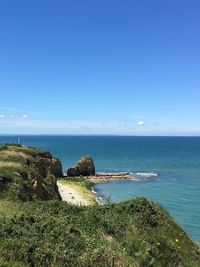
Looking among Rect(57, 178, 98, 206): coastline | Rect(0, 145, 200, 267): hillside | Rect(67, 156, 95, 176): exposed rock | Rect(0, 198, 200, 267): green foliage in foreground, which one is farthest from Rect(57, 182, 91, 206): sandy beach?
Rect(0, 198, 200, 267): green foliage in foreground

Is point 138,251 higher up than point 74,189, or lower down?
higher up

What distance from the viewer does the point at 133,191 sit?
246 ft

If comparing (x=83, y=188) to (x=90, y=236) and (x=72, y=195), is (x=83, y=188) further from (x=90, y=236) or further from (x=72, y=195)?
(x=90, y=236)

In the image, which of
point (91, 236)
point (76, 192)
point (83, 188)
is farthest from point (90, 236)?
point (83, 188)

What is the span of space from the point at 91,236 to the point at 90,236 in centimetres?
5

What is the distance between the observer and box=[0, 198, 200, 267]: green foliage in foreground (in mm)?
13586

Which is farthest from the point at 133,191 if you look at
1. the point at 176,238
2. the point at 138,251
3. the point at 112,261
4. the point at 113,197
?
the point at 112,261

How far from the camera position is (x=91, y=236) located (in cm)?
1731

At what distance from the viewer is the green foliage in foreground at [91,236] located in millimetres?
13586

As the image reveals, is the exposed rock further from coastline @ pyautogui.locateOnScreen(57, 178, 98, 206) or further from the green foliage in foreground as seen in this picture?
the green foliage in foreground

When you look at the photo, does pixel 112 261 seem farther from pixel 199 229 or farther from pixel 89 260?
pixel 199 229

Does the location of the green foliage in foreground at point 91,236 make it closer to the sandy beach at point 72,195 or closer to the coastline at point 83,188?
the coastline at point 83,188

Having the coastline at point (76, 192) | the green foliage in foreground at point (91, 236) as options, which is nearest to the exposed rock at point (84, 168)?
the coastline at point (76, 192)

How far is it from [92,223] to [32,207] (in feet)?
11.5
